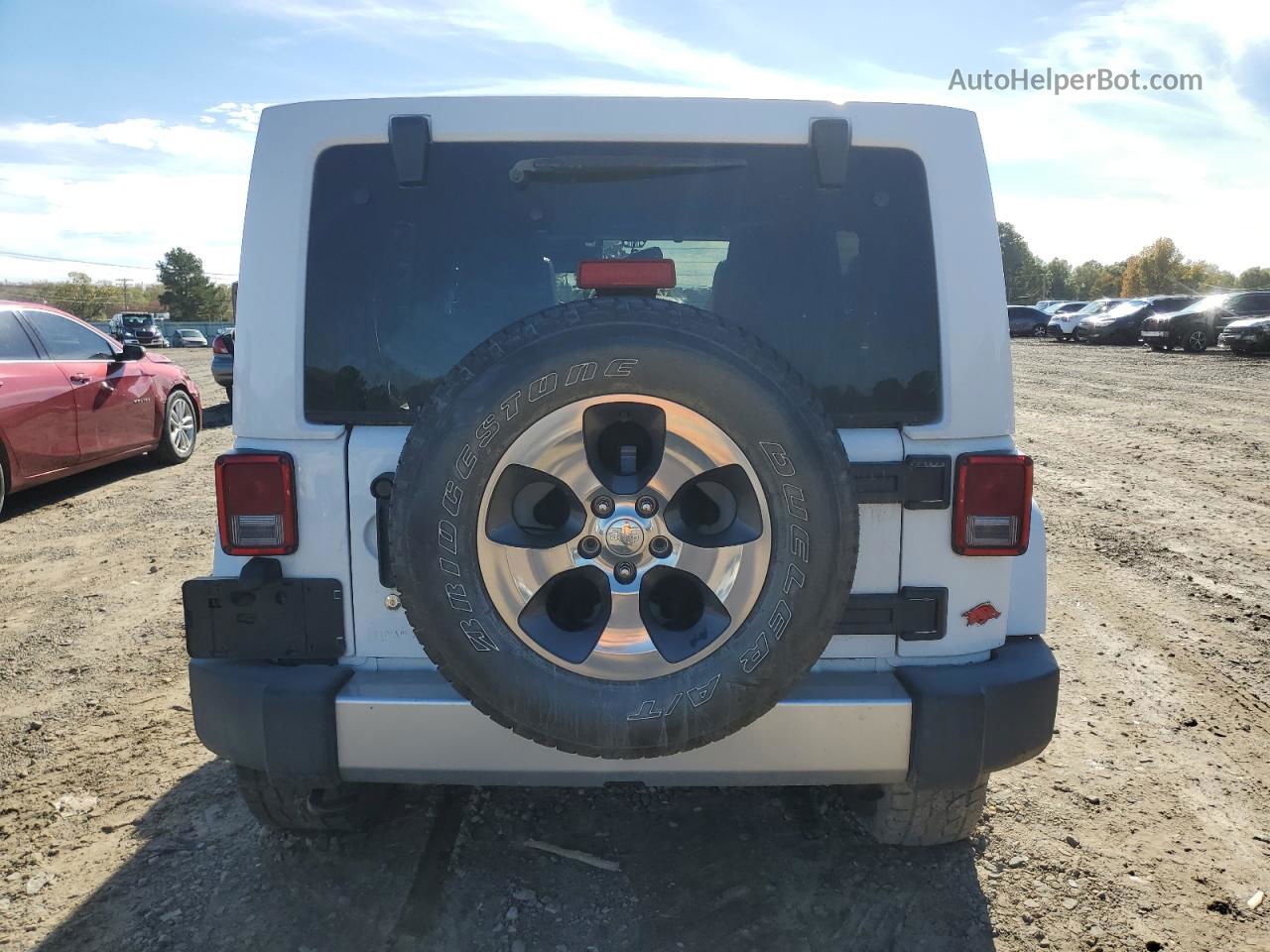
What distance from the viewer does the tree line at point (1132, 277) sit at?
96113 millimetres

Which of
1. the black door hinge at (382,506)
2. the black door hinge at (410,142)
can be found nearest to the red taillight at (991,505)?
the black door hinge at (382,506)

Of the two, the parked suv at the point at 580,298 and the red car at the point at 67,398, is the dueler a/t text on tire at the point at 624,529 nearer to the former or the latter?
the parked suv at the point at 580,298

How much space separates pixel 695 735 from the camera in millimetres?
1965

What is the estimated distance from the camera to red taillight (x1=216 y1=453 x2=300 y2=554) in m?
2.21

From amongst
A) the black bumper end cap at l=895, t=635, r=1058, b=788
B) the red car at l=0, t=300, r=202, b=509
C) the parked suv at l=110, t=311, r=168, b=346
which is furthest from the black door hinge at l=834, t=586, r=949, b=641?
the parked suv at l=110, t=311, r=168, b=346

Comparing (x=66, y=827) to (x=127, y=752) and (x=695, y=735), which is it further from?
(x=695, y=735)

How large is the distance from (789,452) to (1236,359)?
25341 millimetres

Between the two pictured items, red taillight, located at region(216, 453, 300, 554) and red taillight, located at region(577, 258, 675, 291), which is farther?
red taillight, located at region(216, 453, 300, 554)

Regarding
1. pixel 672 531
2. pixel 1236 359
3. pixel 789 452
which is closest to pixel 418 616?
pixel 672 531

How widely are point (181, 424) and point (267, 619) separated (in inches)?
304

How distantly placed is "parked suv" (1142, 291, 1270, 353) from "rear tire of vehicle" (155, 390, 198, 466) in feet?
87.1

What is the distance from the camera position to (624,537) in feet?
6.36

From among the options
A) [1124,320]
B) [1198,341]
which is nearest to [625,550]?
[1198,341]

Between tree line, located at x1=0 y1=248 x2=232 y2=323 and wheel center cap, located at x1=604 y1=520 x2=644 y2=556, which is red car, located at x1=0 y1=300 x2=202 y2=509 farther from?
tree line, located at x1=0 y1=248 x2=232 y2=323
